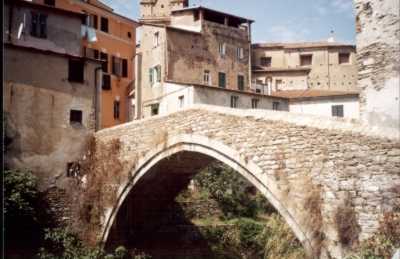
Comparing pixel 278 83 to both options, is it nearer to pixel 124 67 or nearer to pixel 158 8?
pixel 158 8

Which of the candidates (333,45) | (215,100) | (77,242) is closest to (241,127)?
(77,242)

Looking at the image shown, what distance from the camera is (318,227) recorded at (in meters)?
7.88

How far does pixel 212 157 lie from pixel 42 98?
6.67 metres

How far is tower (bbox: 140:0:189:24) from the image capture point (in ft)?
114

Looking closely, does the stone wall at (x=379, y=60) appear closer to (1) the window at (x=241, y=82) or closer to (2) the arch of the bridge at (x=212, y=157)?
(2) the arch of the bridge at (x=212, y=157)

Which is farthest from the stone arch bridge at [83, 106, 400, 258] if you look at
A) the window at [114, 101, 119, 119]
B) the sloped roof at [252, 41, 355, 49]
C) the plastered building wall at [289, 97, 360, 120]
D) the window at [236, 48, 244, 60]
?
the sloped roof at [252, 41, 355, 49]

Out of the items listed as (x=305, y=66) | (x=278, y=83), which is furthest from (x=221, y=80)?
(x=305, y=66)

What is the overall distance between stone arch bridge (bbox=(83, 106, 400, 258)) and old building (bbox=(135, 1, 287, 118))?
31.7ft

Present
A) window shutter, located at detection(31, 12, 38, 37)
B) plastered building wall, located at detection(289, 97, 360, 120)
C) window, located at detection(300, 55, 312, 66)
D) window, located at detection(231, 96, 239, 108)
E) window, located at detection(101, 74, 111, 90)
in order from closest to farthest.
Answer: window shutter, located at detection(31, 12, 38, 37)
window, located at detection(231, 96, 239, 108)
window, located at detection(101, 74, 111, 90)
plastered building wall, located at detection(289, 97, 360, 120)
window, located at detection(300, 55, 312, 66)

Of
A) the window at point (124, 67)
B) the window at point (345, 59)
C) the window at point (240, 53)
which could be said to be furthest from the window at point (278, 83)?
the window at point (124, 67)

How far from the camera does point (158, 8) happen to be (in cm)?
3622

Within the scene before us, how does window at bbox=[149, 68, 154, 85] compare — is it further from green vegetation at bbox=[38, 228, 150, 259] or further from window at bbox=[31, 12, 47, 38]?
green vegetation at bbox=[38, 228, 150, 259]

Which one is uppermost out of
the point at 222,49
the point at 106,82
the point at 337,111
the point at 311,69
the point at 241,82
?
the point at 222,49

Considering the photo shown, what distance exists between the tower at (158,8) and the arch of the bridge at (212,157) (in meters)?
21.8
